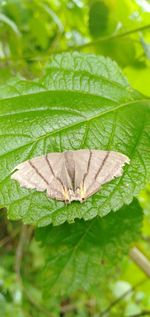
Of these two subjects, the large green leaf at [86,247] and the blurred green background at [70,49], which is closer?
the large green leaf at [86,247]

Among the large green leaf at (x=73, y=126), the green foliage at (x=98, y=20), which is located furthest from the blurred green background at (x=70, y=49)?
the large green leaf at (x=73, y=126)

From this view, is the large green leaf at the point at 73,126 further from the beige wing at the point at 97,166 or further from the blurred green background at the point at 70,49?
the blurred green background at the point at 70,49

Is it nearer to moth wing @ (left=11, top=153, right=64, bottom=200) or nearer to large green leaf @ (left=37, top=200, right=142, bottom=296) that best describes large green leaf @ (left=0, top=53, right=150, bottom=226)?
moth wing @ (left=11, top=153, right=64, bottom=200)

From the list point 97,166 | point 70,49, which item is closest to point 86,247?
point 97,166

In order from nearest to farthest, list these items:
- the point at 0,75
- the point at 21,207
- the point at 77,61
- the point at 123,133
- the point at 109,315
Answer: the point at 21,207
the point at 123,133
the point at 77,61
the point at 0,75
the point at 109,315

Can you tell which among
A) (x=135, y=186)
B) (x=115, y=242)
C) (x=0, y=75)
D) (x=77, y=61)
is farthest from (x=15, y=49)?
(x=135, y=186)

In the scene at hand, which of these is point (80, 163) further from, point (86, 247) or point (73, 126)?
point (86, 247)

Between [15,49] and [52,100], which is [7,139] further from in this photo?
[15,49]
